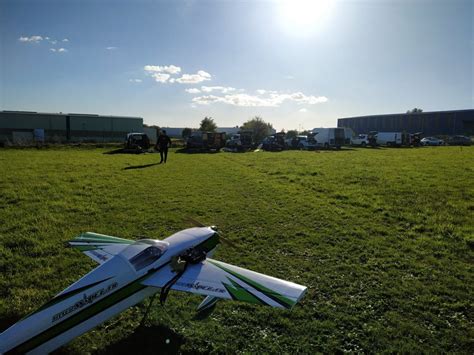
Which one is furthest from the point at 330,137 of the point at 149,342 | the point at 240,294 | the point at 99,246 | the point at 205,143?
the point at 149,342

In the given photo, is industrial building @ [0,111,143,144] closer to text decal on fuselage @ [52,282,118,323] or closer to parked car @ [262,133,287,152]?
parked car @ [262,133,287,152]

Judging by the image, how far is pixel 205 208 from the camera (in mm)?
9867

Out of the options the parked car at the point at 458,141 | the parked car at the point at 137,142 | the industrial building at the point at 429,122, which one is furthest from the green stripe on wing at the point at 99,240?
the industrial building at the point at 429,122

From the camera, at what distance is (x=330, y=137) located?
150ft

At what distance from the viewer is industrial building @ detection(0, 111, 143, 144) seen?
5266cm

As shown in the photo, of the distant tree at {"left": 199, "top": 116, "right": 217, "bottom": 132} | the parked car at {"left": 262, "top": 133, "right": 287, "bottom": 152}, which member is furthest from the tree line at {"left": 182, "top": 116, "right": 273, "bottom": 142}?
the parked car at {"left": 262, "top": 133, "right": 287, "bottom": 152}

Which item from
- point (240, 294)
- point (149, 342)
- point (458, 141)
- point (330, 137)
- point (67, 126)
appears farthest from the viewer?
point (458, 141)

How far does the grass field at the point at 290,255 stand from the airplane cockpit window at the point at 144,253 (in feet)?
3.14

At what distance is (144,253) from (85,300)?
0.81 m

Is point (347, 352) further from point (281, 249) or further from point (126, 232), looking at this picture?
point (126, 232)

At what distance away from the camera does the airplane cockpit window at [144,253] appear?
3.75 m

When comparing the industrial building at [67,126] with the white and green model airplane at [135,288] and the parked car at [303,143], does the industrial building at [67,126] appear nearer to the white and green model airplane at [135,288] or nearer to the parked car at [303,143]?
the parked car at [303,143]

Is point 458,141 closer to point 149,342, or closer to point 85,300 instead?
point 149,342

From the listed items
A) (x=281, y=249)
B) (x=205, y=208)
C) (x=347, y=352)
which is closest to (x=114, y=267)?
(x=347, y=352)
